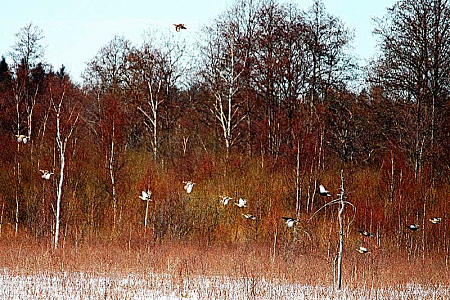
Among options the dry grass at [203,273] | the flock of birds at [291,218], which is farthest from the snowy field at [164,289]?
the flock of birds at [291,218]

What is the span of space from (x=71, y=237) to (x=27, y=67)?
1498cm

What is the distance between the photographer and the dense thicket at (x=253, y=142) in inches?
736

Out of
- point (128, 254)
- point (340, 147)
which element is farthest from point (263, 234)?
point (340, 147)

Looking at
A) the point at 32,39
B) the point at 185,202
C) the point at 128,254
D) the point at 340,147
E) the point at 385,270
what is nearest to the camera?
the point at 385,270

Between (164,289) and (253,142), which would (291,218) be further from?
(253,142)

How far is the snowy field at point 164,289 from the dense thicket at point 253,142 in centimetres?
361

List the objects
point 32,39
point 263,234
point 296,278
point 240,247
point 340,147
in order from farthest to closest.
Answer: point 32,39, point 340,147, point 263,234, point 240,247, point 296,278

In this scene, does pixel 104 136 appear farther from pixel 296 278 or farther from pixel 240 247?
pixel 296 278

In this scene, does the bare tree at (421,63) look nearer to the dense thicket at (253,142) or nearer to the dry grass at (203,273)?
the dense thicket at (253,142)

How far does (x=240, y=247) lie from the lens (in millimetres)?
16594

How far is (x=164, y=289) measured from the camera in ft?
35.9

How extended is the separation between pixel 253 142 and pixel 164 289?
15.2 metres

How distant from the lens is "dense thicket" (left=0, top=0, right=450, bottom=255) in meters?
18.7

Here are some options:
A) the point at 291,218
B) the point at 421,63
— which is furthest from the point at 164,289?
the point at 421,63
